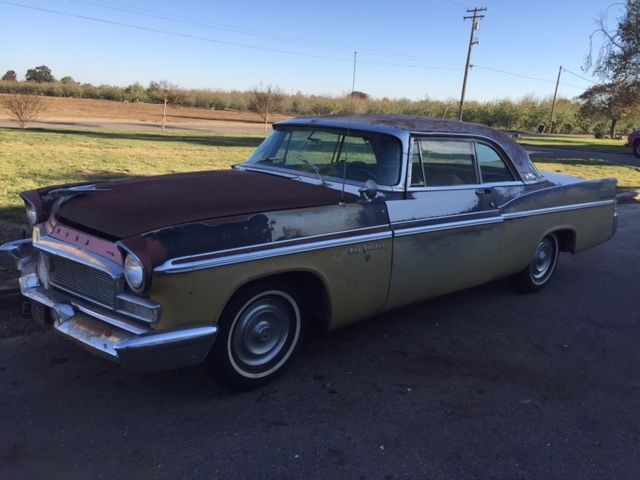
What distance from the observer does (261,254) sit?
308cm

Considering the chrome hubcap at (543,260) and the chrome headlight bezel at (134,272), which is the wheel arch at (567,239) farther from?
the chrome headlight bezel at (134,272)

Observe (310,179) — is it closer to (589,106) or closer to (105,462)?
(105,462)

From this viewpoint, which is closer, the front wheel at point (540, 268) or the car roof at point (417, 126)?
the car roof at point (417, 126)

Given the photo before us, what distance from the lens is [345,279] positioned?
3.55 meters

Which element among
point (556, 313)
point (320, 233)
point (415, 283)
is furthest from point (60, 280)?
point (556, 313)

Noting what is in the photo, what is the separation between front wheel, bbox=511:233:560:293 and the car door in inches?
33.3

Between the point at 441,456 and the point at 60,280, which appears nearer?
the point at 441,456

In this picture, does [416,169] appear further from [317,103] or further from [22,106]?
[317,103]

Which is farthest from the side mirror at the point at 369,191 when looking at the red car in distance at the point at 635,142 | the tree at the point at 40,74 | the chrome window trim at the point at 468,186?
the tree at the point at 40,74

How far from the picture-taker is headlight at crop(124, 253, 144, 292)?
2722 millimetres

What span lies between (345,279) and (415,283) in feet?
2.31

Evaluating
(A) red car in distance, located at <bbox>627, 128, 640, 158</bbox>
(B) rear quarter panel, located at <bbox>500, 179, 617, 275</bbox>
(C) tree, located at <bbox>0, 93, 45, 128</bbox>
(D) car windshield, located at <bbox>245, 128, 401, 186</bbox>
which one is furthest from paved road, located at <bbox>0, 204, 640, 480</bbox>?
(A) red car in distance, located at <bbox>627, 128, 640, 158</bbox>

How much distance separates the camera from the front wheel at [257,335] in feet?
10.3

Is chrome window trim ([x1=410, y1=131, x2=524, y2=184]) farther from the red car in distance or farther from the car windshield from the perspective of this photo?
the red car in distance
